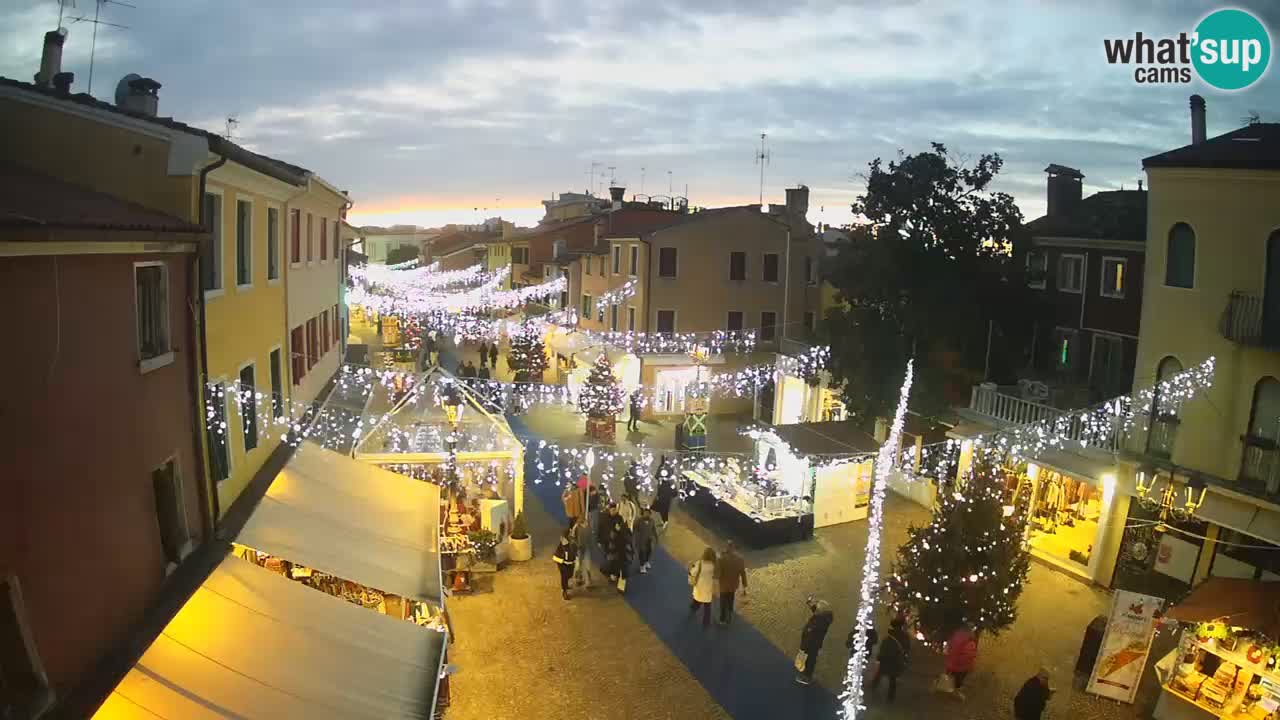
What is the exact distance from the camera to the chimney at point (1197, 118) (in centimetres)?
1961

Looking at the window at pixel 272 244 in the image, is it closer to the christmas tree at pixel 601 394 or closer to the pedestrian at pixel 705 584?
the pedestrian at pixel 705 584

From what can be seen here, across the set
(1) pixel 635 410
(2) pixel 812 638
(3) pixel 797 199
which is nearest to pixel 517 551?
(2) pixel 812 638

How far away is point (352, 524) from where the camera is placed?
1110 cm

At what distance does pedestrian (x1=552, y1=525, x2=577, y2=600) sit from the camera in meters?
14.3

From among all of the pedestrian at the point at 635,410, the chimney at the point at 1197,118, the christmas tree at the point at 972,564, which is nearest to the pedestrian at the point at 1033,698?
the christmas tree at the point at 972,564

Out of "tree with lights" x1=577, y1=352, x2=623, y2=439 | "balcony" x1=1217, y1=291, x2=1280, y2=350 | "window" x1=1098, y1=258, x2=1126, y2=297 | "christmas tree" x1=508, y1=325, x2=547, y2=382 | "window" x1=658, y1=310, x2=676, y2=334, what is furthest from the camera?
"christmas tree" x1=508, y1=325, x2=547, y2=382

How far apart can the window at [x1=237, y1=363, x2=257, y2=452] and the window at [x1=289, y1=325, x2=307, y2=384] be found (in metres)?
2.81

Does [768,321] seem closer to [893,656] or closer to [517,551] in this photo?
[517,551]

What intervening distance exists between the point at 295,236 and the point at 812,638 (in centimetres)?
1074

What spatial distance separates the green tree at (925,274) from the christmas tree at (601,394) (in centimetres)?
852

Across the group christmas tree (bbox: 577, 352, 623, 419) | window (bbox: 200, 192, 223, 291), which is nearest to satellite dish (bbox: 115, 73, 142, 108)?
window (bbox: 200, 192, 223, 291)

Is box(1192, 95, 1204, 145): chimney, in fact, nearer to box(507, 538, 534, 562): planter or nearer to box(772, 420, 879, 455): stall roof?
box(772, 420, 879, 455): stall roof

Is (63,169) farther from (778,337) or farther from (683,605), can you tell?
(778,337)

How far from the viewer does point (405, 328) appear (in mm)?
46094
